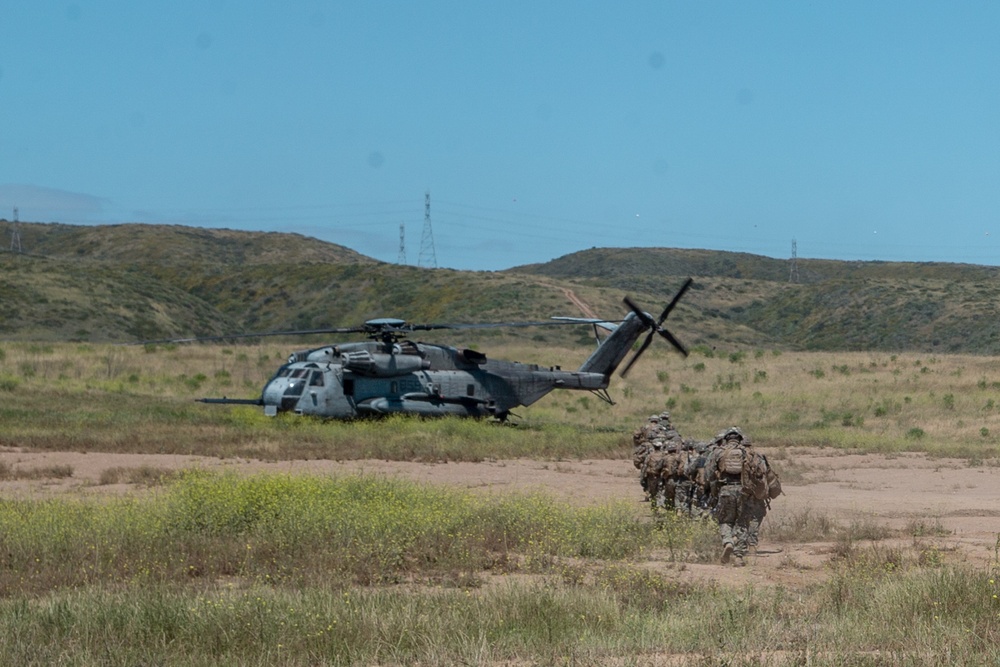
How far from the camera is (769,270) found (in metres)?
174

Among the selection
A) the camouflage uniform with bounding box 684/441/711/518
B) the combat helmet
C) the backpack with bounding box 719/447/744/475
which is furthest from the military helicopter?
the backpack with bounding box 719/447/744/475

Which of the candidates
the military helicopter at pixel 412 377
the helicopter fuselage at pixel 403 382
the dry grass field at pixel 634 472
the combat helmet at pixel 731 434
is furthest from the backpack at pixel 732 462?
the helicopter fuselage at pixel 403 382

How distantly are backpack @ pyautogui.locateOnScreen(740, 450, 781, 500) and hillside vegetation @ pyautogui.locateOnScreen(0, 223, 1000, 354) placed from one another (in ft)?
172

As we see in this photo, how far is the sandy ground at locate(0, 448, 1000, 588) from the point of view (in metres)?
12.8

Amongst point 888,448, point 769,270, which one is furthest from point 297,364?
point 769,270

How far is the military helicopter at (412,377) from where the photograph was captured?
2747 cm

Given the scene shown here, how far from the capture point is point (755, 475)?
12859mm

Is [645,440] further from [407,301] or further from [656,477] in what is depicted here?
[407,301]

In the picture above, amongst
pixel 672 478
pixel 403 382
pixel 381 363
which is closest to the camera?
pixel 672 478

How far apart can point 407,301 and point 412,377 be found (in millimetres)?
62582

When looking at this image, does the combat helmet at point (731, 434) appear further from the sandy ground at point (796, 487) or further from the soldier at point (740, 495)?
the sandy ground at point (796, 487)

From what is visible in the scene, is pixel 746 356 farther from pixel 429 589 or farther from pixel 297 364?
pixel 429 589

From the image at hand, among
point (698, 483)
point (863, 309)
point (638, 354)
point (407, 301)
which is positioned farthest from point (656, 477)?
point (863, 309)

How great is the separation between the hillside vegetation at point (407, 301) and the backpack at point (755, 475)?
172 ft
